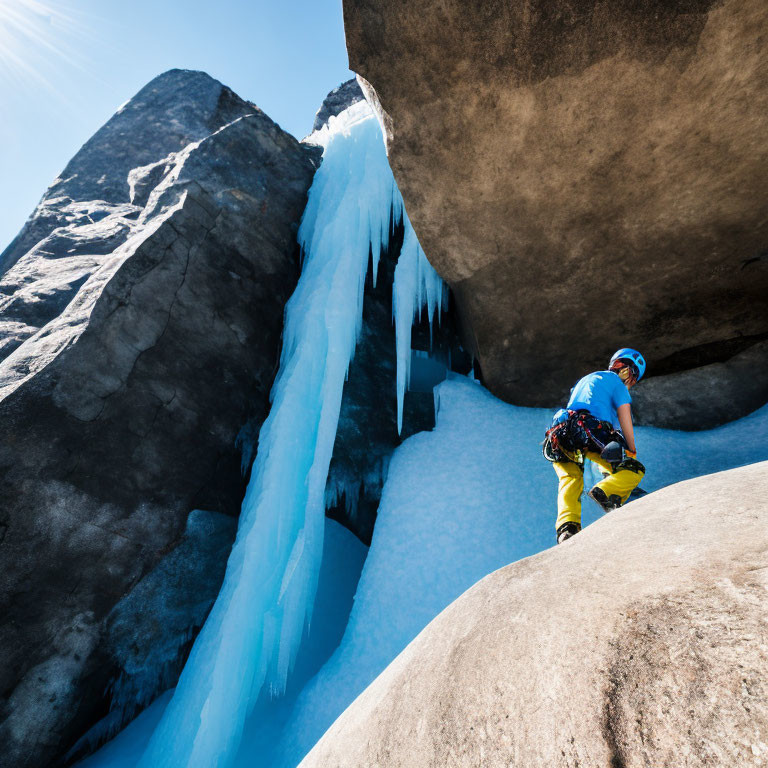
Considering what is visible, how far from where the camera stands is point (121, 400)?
3771mm

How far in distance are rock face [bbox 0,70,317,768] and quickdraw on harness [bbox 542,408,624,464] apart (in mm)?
3324

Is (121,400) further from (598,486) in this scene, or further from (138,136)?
(138,136)

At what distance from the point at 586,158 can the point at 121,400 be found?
476 centimetres

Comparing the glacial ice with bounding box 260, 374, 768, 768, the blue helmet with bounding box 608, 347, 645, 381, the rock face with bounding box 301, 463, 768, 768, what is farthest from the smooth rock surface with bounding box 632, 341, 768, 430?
the rock face with bounding box 301, 463, 768, 768

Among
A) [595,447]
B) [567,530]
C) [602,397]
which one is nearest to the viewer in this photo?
[567,530]

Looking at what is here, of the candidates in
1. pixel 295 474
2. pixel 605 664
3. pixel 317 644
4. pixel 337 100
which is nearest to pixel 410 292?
pixel 295 474

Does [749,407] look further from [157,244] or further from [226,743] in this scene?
[157,244]

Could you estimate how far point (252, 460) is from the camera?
15.4 ft

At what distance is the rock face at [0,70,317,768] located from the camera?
2.96 metres

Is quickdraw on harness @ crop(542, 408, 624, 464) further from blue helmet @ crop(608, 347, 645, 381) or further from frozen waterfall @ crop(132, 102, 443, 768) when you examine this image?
frozen waterfall @ crop(132, 102, 443, 768)

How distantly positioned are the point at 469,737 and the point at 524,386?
4.74 meters

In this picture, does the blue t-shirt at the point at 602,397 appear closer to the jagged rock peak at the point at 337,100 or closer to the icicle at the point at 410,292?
the icicle at the point at 410,292

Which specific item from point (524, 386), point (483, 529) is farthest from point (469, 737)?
point (524, 386)

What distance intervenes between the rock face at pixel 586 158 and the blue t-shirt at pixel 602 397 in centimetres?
170
